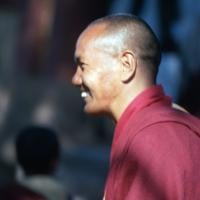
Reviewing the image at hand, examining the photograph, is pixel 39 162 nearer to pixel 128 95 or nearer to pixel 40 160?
pixel 40 160

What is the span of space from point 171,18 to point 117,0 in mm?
976

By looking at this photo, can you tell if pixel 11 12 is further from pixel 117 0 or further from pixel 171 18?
pixel 171 18

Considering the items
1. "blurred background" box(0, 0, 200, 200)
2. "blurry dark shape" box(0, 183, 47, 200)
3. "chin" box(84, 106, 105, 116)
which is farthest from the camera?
"blurred background" box(0, 0, 200, 200)

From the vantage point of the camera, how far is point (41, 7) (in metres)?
11.4

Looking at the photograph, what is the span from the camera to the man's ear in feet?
11.2

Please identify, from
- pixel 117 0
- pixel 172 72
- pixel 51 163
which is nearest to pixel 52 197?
pixel 51 163

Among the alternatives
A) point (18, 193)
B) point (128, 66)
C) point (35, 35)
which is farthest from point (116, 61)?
point (35, 35)

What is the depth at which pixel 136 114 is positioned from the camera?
10.9 ft

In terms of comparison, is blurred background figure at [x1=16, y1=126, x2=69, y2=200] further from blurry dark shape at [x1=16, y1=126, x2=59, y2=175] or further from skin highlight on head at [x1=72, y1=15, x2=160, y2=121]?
skin highlight on head at [x1=72, y1=15, x2=160, y2=121]

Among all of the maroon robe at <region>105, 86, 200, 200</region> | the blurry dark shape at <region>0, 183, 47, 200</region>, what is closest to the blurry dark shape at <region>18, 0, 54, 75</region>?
the blurry dark shape at <region>0, 183, 47, 200</region>

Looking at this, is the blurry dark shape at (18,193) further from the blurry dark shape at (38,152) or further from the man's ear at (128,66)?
the man's ear at (128,66)

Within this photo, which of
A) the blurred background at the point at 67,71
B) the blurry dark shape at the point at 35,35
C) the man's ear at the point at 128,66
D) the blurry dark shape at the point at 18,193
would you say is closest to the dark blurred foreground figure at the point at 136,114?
the man's ear at the point at 128,66

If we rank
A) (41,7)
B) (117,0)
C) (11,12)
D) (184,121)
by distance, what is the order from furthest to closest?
(11,12)
(41,7)
(117,0)
(184,121)

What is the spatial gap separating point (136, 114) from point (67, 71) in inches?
295
